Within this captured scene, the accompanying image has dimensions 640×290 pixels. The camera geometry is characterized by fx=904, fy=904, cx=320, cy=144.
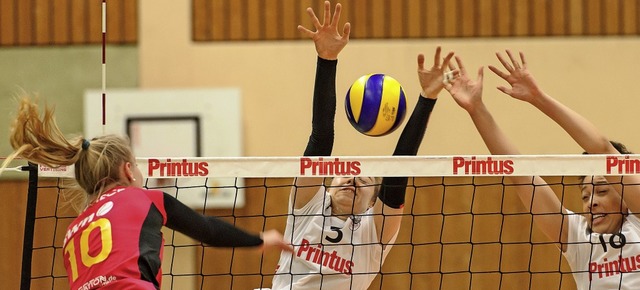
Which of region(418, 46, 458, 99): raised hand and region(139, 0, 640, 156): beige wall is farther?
region(139, 0, 640, 156): beige wall

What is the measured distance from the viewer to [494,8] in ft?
29.5

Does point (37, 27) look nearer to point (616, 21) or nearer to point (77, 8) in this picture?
point (77, 8)

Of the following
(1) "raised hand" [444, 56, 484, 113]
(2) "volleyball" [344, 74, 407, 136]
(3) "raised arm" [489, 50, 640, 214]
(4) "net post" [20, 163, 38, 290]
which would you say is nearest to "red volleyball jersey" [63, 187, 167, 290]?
(4) "net post" [20, 163, 38, 290]

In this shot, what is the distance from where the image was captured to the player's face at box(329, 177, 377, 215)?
4676mm

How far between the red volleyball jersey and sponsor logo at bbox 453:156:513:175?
5.49ft

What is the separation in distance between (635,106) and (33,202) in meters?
6.36

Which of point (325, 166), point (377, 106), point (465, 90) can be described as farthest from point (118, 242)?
point (465, 90)

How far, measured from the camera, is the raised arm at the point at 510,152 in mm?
4527

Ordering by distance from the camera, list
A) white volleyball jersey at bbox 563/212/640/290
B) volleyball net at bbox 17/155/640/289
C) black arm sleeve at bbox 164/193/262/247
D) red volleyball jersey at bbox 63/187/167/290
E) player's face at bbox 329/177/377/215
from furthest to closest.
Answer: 1. volleyball net at bbox 17/155/640/289
2. player's face at bbox 329/177/377/215
3. white volleyball jersey at bbox 563/212/640/290
4. black arm sleeve at bbox 164/193/262/247
5. red volleyball jersey at bbox 63/187/167/290

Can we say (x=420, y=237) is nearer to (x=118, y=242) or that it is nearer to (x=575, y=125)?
(x=575, y=125)

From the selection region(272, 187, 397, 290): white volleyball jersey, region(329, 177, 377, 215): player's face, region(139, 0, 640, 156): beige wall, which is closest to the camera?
region(272, 187, 397, 290): white volleyball jersey

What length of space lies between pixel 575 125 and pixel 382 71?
179 inches

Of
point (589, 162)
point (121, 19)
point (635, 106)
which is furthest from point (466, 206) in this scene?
point (589, 162)

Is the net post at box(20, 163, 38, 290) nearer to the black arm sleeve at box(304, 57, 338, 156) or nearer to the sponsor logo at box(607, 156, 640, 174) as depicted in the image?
the black arm sleeve at box(304, 57, 338, 156)
